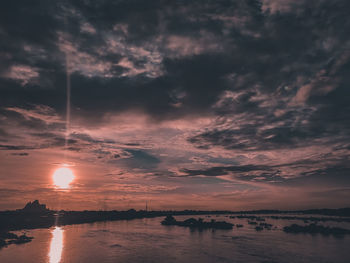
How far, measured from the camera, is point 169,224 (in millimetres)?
175000

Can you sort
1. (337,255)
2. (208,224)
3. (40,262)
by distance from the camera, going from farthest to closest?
(208,224) < (337,255) < (40,262)

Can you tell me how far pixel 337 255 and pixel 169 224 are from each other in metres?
125

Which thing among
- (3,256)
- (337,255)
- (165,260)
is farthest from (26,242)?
(337,255)

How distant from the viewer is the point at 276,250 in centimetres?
6975

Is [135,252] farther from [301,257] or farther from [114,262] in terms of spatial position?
[301,257]

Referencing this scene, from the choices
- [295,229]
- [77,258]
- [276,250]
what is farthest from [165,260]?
[295,229]

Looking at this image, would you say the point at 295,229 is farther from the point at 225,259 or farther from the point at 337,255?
the point at 225,259

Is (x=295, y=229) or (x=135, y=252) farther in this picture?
(x=295, y=229)

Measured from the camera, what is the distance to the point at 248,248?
2872 inches

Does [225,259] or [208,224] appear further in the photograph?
[208,224]

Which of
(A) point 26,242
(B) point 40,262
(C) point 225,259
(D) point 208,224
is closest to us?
(B) point 40,262

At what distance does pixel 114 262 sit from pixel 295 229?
99604 millimetres

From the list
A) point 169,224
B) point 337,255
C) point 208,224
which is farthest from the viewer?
point 169,224

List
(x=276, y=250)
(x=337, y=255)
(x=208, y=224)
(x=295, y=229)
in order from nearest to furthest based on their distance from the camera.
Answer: (x=337, y=255) < (x=276, y=250) < (x=295, y=229) < (x=208, y=224)
